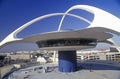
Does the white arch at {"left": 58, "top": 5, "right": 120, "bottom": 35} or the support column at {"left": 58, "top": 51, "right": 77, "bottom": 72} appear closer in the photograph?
the white arch at {"left": 58, "top": 5, "right": 120, "bottom": 35}

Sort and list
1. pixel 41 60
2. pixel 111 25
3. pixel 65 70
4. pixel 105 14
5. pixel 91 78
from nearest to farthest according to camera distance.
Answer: pixel 111 25 < pixel 105 14 < pixel 91 78 < pixel 65 70 < pixel 41 60

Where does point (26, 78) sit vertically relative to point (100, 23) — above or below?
below

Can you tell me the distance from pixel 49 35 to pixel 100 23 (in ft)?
37.3

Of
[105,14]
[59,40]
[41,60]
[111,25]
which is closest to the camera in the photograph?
[111,25]

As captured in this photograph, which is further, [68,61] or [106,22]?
[68,61]

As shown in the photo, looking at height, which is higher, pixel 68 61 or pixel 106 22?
pixel 106 22

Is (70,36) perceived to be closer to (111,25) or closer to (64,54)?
(64,54)

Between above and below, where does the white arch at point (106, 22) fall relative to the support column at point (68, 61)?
above

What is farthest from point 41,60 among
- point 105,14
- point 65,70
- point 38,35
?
point 105,14

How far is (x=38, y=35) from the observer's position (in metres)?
33.9

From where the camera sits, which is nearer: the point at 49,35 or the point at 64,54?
the point at 49,35

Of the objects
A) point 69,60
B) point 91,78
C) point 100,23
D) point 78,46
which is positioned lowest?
point 91,78

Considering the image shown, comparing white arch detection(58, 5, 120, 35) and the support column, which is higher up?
white arch detection(58, 5, 120, 35)

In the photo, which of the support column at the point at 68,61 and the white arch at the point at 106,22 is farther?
the support column at the point at 68,61
